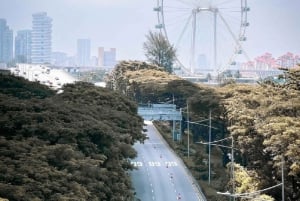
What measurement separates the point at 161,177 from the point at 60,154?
24.7 metres

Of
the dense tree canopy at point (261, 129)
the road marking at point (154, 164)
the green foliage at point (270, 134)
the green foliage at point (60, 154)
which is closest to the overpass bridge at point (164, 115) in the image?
the dense tree canopy at point (261, 129)

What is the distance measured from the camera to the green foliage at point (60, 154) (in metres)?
21.3

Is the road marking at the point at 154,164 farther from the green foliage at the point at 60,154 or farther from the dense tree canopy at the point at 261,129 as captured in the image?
the green foliage at the point at 60,154

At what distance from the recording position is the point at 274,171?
32500 millimetres

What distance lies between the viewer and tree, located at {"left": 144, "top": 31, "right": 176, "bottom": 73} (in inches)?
4422

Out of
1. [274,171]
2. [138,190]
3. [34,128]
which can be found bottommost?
[138,190]

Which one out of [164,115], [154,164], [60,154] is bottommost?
[154,164]

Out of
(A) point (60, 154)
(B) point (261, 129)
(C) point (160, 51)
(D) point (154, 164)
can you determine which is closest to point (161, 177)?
(D) point (154, 164)

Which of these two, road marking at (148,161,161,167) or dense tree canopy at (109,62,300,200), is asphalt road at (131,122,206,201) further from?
dense tree canopy at (109,62,300,200)

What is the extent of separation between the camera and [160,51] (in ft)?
378

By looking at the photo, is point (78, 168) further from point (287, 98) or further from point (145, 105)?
Answer: point (145, 105)

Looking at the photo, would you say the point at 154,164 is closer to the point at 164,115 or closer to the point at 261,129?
the point at 164,115

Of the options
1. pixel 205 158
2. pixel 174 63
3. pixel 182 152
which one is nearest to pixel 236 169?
pixel 205 158

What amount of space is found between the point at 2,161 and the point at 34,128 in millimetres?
6354
